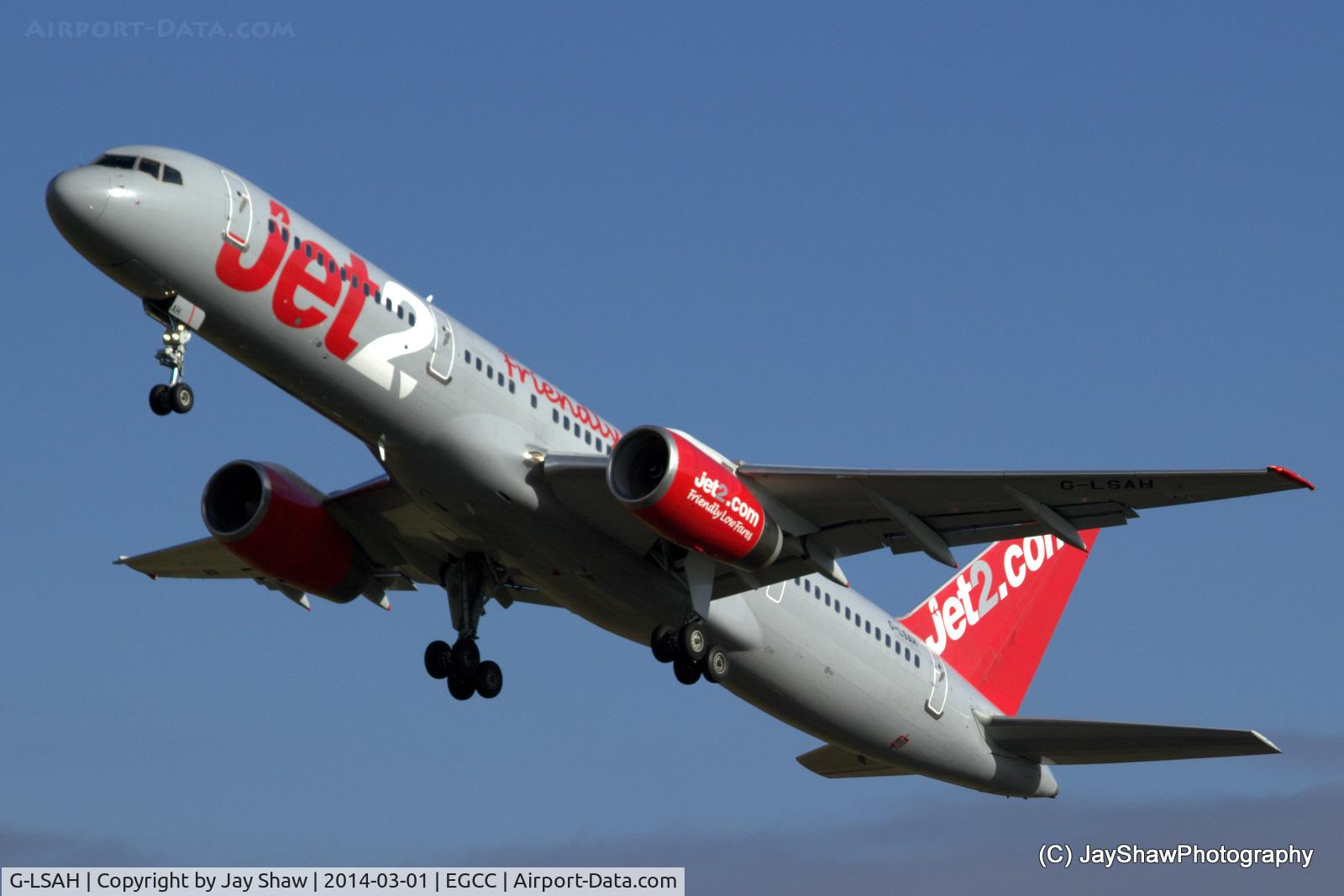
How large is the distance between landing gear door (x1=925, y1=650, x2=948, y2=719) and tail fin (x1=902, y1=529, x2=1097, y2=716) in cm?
116

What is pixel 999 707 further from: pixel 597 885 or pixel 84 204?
pixel 84 204

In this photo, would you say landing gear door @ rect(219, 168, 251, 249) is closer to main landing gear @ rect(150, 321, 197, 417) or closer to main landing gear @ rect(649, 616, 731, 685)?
main landing gear @ rect(150, 321, 197, 417)

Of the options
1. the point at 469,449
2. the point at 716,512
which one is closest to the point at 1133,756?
the point at 716,512

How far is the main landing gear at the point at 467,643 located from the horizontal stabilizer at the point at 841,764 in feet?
23.6

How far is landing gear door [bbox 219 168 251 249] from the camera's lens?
2809cm

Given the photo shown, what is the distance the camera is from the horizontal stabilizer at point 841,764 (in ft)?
125

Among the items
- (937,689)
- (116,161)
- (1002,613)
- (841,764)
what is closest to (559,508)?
(116,161)

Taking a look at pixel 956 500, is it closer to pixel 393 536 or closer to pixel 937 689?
pixel 937 689

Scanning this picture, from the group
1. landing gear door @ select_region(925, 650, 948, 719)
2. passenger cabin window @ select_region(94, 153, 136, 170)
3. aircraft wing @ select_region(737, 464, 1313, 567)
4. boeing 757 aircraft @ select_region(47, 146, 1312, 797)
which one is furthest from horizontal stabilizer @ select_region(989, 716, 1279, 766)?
passenger cabin window @ select_region(94, 153, 136, 170)

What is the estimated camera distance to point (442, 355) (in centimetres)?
2967

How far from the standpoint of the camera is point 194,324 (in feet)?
92.4

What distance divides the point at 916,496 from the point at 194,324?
1114 centimetres

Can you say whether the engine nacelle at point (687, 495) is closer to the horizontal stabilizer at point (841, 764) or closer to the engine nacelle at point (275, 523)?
the engine nacelle at point (275, 523)

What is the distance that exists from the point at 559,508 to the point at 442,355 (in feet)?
10.0
